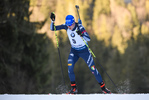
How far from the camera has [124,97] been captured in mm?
4434

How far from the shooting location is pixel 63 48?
34938 mm

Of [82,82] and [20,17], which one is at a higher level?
[20,17]

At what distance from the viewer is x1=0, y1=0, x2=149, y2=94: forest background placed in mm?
14844

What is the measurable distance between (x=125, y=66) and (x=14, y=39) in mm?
30508

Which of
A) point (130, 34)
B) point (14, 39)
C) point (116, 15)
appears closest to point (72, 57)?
point (14, 39)

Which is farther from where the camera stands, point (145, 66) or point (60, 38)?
point (145, 66)

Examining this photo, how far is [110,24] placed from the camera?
220 feet

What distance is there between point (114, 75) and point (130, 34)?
59.1 feet

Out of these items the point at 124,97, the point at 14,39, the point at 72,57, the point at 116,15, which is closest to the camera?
the point at 124,97

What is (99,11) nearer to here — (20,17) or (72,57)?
(20,17)

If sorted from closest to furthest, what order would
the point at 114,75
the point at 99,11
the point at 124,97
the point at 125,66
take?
the point at 124,97
the point at 114,75
the point at 125,66
the point at 99,11

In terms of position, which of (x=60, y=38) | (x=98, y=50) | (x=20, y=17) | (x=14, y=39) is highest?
(x=20, y=17)

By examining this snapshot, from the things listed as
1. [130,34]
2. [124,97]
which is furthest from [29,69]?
[130,34]

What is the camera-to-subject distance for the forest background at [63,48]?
48.7ft
